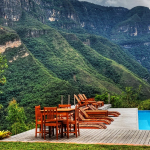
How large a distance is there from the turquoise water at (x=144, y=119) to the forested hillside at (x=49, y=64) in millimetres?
19904

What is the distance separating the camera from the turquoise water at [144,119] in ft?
46.9

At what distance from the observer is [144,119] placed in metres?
16.9

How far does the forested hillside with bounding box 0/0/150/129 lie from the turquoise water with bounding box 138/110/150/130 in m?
19.9

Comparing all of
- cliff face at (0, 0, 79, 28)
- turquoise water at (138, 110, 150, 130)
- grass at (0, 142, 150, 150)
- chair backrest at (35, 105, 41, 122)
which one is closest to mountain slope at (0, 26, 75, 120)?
turquoise water at (138, 110, 150, 130)

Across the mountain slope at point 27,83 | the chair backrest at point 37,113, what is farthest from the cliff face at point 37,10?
Answer: the chair backrest at point 37,113

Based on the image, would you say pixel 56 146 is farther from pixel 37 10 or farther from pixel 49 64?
pixel 37 10

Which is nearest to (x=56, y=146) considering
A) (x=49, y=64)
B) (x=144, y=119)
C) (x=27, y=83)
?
(x=144, y=119)

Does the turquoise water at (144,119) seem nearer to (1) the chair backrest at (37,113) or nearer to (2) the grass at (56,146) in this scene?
(1) the chair backrest at (37,113)

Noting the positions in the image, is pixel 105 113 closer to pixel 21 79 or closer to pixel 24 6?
pixel 21 79

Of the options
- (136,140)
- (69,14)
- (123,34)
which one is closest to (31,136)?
(136,140)

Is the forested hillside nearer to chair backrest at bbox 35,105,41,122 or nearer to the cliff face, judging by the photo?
the cliff face

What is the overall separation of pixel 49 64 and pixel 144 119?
5181 cm

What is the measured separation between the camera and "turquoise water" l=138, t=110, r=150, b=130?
14297 millimetres

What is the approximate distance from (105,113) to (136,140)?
494 cm
